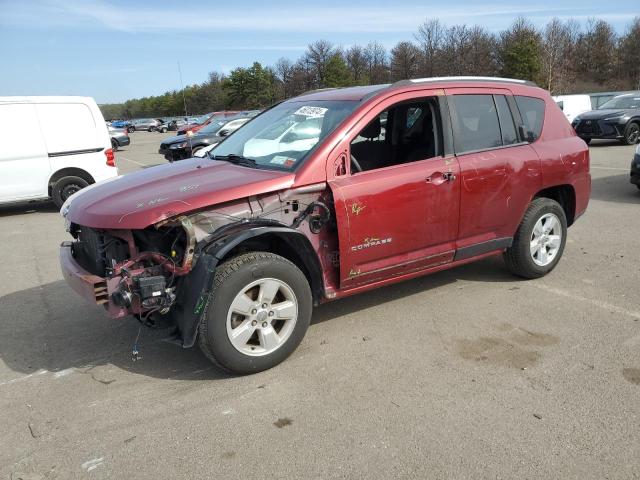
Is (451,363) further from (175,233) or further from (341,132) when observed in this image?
(175,233)

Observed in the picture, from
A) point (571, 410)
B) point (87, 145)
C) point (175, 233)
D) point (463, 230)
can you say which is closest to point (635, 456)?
point (571, 410)

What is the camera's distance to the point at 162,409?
3168mm

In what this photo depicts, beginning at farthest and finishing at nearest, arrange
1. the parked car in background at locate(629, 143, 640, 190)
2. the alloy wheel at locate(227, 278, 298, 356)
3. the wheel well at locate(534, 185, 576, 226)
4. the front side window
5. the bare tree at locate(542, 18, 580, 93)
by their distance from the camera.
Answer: the bare tree at locate(542, 18, 580, 93)
the parked car in background at locate(629, 143, 640, 190)
the wheel well at locate(534, 185, 576, 226)
the front side window
the alloy wheel at locate(227, 278, 298, 356)

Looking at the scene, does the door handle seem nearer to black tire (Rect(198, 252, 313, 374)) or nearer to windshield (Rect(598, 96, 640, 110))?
black tire (Rect(198, 252, 313, 374))

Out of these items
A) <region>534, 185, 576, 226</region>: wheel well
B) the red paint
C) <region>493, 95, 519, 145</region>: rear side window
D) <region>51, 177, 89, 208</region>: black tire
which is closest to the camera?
the red paint

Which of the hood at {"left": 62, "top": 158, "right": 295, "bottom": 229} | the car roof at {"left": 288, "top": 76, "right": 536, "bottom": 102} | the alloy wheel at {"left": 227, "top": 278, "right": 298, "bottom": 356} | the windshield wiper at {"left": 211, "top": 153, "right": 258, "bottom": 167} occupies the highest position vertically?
the car roof at {"left": 288, "top": 76, "right": 536, "bottom": 102}

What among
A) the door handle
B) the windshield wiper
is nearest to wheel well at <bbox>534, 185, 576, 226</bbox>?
the door handle

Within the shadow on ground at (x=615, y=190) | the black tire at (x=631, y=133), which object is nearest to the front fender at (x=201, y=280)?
the shadow on ground at (x=615, y=190)

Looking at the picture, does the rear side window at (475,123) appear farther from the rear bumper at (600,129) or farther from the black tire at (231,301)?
the rear bumper at (600,129)

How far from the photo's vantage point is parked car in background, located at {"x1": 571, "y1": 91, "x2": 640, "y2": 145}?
53.0 ft

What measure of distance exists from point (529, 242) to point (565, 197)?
0.84m

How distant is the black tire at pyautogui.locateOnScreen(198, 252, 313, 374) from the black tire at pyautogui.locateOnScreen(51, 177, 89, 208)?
7.93m

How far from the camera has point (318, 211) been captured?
3.65m

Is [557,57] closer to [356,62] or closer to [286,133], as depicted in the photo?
[356,62]
